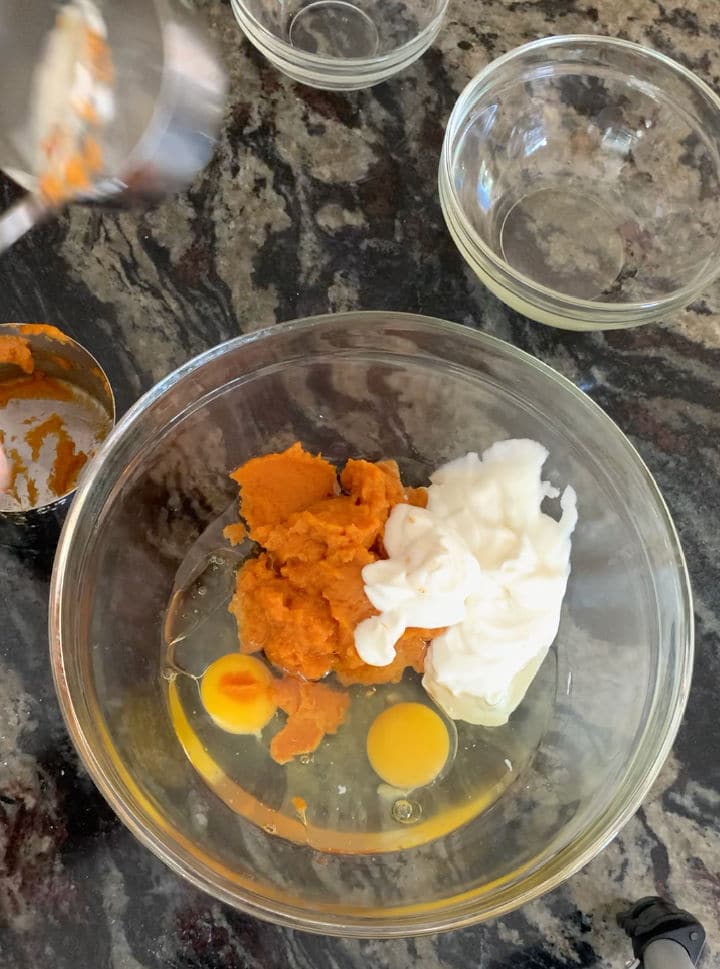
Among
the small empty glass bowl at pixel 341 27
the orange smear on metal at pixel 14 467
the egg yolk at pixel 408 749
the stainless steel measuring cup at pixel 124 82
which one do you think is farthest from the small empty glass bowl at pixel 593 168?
the orange smear on metal at pixel 14 467

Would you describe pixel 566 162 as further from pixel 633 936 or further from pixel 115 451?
pixel 633 936

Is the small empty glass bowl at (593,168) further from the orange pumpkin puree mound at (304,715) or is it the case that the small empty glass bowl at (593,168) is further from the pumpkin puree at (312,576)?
the orange pumpkin puree mound at (304,715)

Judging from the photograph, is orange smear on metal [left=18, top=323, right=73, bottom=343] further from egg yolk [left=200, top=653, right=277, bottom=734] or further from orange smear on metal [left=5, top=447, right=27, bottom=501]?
egg yolk [left=200, top=653, right=277, bottom=734]

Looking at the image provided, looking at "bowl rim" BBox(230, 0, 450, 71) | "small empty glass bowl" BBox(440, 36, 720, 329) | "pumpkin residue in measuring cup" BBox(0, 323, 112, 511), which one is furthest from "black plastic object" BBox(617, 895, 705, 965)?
"bowl rim" BBox(230, 0, 450, 71)

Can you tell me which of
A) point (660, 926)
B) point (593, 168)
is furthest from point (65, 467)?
point (660, 926)

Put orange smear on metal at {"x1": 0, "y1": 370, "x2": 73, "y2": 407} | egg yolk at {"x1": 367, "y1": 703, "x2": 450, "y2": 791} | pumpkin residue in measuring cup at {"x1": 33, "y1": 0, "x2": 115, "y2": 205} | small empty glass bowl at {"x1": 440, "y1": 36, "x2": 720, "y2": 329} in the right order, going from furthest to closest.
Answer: small empty glass bowl at {"x1": 440, "y1": 36, "x2": 720, "y2": 329}, orange smear on metal at {"x1": 0, "y1": 370, "x2": 73, "y2": 407}, egg yolk at {"x1": 367, "y1": 703, "x2": 450, "y2": 791}, pumpkin residue in measuring cup at {"x1": 33, "y1": 0, "x2": 115, "y2": 205}

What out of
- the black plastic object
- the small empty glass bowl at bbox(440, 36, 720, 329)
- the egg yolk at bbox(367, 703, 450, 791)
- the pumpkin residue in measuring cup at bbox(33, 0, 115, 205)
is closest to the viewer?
the pumpkin residue in measuring cup at bbox(33, 0, 115, 205)

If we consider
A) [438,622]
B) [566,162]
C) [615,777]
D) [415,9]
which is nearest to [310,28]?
[415,9]
